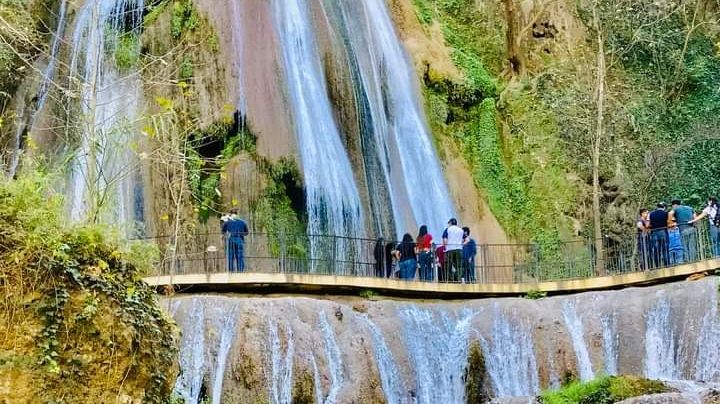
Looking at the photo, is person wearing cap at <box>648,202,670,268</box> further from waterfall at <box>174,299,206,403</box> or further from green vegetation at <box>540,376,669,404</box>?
waterfall at <box>174,299,206,403</box>

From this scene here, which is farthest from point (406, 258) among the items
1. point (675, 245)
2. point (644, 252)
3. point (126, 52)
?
point (126, 52)

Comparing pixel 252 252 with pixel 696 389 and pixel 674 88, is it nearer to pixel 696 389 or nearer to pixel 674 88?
pixel 696 389

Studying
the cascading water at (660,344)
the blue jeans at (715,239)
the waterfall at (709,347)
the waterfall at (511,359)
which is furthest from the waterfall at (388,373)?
the blue jeans at (715,239)

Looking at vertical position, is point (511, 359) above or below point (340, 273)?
below

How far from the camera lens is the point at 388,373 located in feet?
61.6

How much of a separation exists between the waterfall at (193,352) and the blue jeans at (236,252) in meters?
Result: 2.26

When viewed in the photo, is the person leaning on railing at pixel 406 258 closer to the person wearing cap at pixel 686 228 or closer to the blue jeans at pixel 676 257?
the blue jeans at pixel 676 257

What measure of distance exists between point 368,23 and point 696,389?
1519cm

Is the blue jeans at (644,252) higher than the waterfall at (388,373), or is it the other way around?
the blue jeans at (644,252)

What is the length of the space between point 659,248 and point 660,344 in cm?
318

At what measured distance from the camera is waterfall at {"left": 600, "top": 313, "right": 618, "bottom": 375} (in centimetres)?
1998

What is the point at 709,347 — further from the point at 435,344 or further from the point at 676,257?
the point at 435,344

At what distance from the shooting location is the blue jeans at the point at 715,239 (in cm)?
2158

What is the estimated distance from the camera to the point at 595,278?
2259 centimetres
